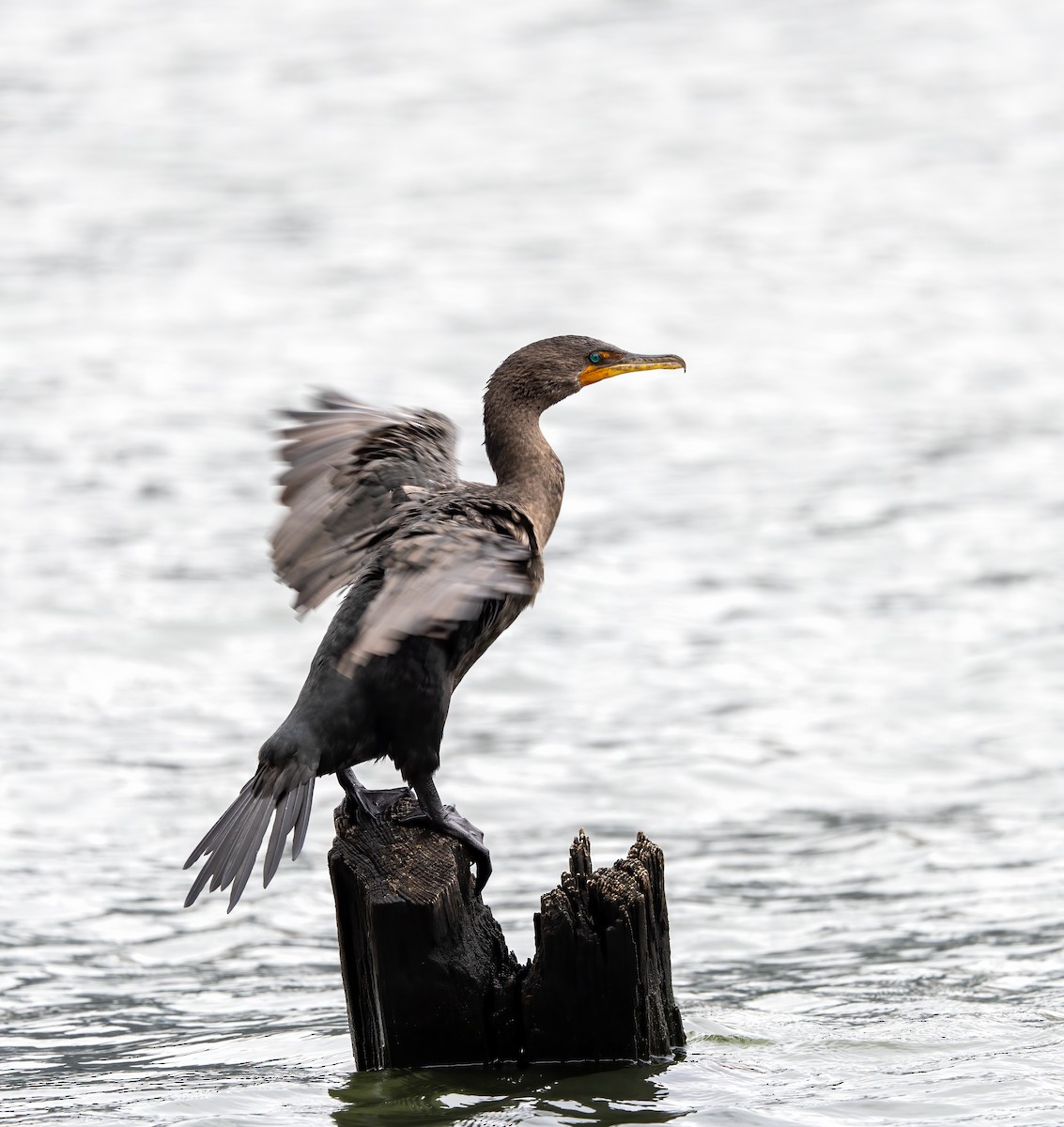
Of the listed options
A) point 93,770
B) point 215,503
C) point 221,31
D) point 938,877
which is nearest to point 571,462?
point 215,503

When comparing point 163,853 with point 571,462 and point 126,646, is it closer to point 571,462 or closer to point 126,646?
point 126,646

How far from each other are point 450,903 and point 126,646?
6782mm

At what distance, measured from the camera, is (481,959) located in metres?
5.01

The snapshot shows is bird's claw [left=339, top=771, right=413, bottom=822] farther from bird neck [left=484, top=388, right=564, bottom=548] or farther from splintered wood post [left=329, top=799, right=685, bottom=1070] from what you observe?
bird neck [left=484, top=388, right=564, bottom=548]

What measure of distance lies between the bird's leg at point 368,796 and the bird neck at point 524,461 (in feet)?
2.83

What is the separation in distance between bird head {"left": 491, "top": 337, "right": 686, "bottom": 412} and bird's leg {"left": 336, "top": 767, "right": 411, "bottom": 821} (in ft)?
4.51

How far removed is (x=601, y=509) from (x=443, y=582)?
9.22 metres

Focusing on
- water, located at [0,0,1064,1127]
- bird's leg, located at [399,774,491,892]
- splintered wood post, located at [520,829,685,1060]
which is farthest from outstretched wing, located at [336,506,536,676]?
water, located at [0,0,1064,1127]

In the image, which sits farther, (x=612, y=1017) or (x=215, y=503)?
(x=215, y=503)

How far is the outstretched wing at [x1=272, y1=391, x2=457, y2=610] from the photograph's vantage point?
5402mm

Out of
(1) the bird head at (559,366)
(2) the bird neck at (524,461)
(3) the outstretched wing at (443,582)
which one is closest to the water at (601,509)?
(3) the outstretched wing at (443,582)

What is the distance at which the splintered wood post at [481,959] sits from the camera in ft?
16.1

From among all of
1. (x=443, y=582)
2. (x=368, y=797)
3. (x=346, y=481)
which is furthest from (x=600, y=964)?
(x=346, y=481)

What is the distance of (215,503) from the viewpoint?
14.1 m
